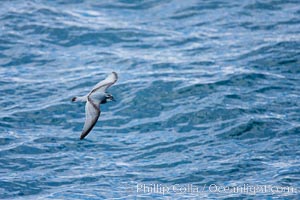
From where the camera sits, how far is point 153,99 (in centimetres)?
1900

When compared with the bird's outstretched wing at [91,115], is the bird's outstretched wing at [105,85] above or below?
above

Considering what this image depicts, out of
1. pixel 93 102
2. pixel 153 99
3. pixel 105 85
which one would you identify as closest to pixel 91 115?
pixel 93 102

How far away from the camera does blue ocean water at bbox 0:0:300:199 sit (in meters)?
15.6

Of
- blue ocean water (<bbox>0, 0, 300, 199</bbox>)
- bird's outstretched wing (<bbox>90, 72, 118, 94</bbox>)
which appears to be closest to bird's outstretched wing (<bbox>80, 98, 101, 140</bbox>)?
bird's outstretched wing (<bbox>90, 72, 118, 94</bbox>)

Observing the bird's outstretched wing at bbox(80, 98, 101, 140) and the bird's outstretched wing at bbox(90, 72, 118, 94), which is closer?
the bird's outstretched wing at bbox(80, 98, 101, 140)

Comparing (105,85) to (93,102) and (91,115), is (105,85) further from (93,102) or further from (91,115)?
(91,115)

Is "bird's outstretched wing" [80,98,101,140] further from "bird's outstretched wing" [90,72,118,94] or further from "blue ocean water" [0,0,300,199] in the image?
"blue ocean water" [0,0,300,199]

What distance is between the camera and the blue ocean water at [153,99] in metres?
15.6

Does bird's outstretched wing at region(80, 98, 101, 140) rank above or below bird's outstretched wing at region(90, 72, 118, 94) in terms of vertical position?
below

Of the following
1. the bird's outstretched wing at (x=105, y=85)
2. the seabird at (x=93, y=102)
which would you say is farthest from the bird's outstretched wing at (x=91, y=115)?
the bird's outstretched wing at (x=105, y=85)

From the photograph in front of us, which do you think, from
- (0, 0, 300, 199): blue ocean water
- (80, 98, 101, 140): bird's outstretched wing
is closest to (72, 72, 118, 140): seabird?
(80, 98, 101, 140): bird's outstretched wing

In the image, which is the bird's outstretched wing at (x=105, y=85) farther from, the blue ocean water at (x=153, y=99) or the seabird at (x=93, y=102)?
the blue ocean water at (x=153, y=99)

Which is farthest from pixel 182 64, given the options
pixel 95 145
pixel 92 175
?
pixel 92 175

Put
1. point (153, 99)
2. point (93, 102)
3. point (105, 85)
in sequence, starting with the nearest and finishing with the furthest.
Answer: point (93, 102)
point (105, 85)
point (153, 99)
